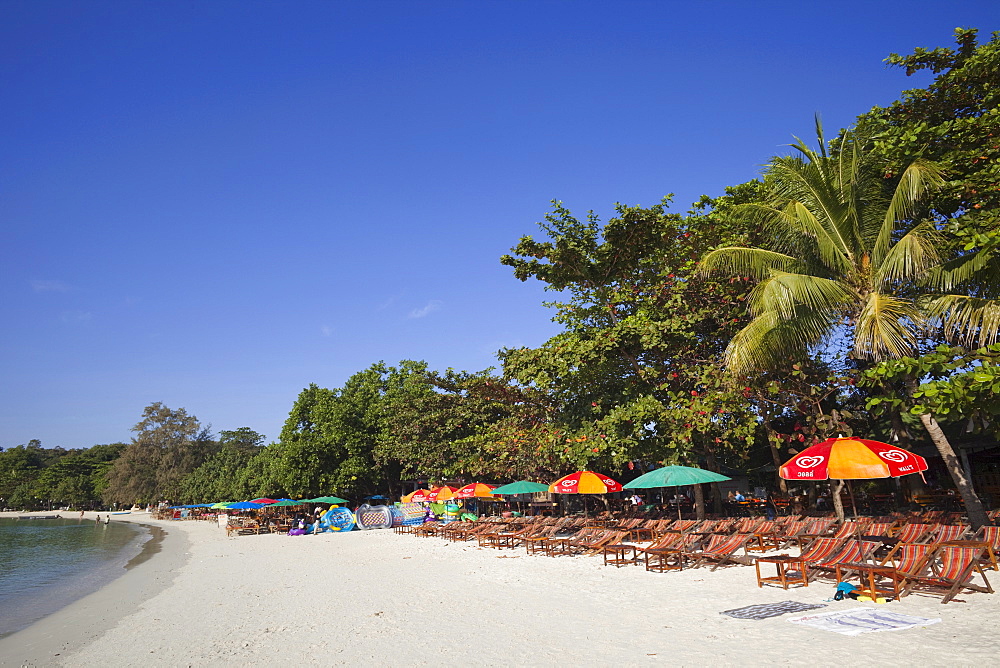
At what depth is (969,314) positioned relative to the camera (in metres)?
9.69

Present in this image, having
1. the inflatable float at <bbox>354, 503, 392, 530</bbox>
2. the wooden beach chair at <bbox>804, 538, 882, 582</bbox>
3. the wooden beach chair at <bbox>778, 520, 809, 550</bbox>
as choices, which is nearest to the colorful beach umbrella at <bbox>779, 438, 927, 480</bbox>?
the wooden beach chair at <bbox>804, 538, 882, 582</bbox>

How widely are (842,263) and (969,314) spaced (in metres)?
2.89

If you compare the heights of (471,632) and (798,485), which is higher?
(798,485)

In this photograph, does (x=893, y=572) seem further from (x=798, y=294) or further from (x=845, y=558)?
(x=798, y=294)

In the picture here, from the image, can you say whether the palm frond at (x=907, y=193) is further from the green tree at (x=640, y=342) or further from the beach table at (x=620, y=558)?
the beach table at (x=620, y=558)

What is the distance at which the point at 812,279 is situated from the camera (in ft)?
38.1

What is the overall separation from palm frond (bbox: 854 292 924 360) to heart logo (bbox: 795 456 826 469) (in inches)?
110

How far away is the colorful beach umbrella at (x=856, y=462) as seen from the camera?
798 centimetres

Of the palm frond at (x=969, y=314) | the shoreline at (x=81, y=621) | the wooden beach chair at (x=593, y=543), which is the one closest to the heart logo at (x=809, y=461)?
the palm frond at (x=969, y=314)

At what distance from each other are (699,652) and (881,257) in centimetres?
969

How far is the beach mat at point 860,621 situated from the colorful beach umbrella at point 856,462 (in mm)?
1656

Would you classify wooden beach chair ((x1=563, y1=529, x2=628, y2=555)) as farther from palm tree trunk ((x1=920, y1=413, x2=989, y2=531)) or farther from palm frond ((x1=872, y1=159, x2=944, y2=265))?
palm frond ((x1=872, y1=159, x2=944, y2=265))

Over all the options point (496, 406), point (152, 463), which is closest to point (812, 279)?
point (496, 406)

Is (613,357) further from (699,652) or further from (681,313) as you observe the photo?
(699,652)
